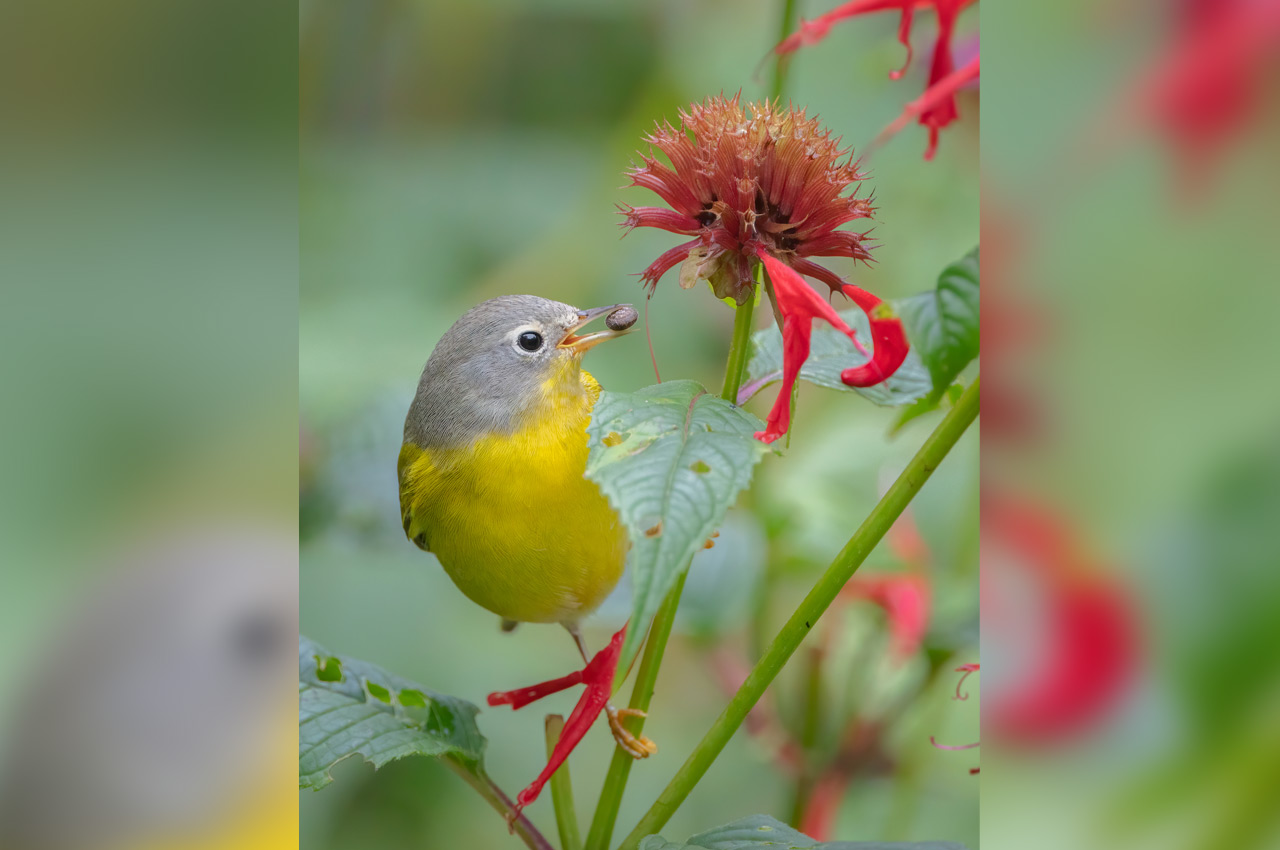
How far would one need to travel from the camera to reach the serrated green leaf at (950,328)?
0.92 feet

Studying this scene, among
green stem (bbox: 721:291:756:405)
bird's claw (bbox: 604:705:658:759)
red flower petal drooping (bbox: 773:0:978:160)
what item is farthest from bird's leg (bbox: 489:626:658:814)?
red flower petal drooping (bbox: 773:0:978:160)

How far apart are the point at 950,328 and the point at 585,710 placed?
8.4 inches

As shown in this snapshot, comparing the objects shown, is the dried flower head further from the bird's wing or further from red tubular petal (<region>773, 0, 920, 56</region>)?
the bird's wing

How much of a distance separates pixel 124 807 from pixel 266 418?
90 mm

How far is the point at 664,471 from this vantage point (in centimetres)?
26

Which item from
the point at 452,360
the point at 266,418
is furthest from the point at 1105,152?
the point at 452,360

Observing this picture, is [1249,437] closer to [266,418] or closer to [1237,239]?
[1237,239]

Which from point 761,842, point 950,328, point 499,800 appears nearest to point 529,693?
point 499,800

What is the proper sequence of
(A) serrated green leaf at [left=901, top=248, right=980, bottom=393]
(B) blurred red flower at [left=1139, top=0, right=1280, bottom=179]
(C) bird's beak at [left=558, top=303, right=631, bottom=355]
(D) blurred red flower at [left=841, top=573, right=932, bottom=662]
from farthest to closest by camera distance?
(D) blurred red flower at [left=841, top=573, right=932, bottom=662] → (C) bird's beak at [left=558, top=303, right=631, bottom=355] → (A) serrated green leaf at [left=901, top=248, right=980, bottom=393] → (B) blurred red flower at [left=1139, top=0, right=1280, bottom=179]

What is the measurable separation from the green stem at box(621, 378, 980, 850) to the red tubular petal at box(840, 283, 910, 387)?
0.08ft

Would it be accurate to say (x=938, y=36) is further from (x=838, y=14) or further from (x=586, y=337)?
(x=586, y=337)

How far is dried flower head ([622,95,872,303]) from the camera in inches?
13.0

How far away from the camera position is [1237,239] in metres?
0.17

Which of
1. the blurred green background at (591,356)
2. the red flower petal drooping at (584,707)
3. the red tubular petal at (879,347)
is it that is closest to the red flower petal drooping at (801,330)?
the red tubular petal at (879,347)
